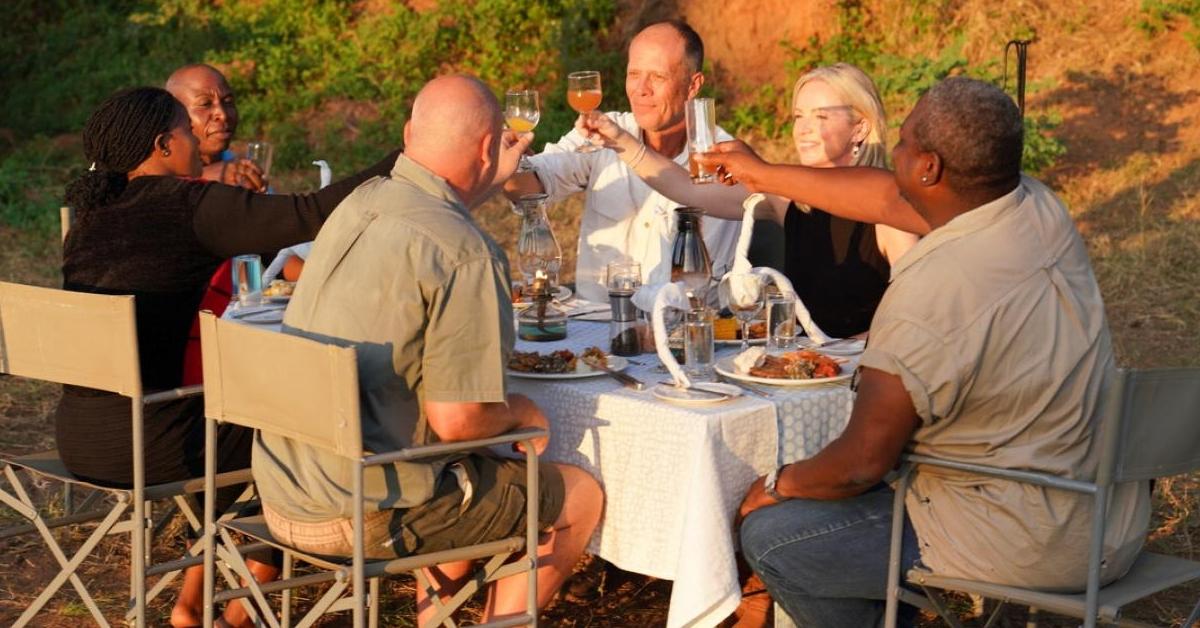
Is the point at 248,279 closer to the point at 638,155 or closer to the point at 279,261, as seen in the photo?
the point at 279,261

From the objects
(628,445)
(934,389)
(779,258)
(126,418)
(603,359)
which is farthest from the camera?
(779,258)

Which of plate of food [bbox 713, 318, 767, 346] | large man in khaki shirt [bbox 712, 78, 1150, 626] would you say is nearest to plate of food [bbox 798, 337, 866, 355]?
plate of food [bbox 713, 318, 767, 346]

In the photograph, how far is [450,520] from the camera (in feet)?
11.1

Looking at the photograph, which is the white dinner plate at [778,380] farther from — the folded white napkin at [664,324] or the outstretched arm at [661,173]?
the outstretched arm at [661,173]

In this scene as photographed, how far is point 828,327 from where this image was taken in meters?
4.54

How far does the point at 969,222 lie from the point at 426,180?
124 centimetres

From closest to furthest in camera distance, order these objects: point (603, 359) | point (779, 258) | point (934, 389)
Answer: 1. point (934, 389)
2. point (603, 359)
3. point (779, 258)

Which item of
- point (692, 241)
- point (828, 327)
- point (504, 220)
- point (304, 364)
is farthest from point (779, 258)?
point (504, 220)

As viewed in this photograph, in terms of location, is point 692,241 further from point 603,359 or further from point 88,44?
point 88,44

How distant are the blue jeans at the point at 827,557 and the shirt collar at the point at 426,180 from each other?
1030 mm

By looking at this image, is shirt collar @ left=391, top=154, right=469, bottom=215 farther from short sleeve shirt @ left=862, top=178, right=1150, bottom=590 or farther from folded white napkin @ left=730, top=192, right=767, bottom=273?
short sleeve shirt @ left=862, top=178, right=1150, bottom=590

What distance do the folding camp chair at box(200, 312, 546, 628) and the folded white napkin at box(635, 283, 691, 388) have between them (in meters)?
0.36

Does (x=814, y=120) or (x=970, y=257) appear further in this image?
(x=814, y=120)

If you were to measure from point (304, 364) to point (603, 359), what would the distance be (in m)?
0.86
